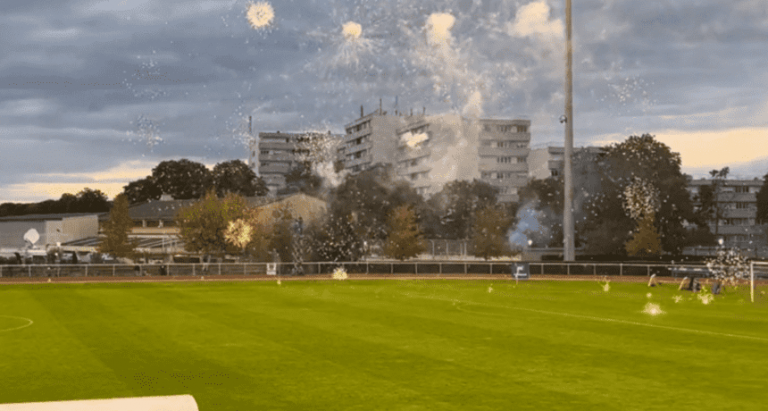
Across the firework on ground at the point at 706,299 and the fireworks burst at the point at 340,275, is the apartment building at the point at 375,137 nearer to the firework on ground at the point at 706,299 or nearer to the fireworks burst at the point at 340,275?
the fireworks burst at the point at 340,275

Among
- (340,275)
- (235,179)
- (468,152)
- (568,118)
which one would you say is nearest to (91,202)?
(235,179)

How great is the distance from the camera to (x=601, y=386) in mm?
13844

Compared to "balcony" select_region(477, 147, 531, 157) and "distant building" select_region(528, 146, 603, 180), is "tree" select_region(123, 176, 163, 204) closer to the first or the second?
"balcony" select_region(477, 147, 531, 157)

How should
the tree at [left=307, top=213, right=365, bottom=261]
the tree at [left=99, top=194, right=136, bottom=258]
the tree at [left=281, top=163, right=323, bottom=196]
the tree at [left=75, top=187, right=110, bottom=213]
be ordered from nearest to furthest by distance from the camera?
the tree at [left=307, top=213, right=365, bottom=261] < the tree at [left=99, top=194, right=136, bottom=258] < the tree at [left=75, top=187, right=110, bottom=213] < the tree at [left=281, top=163, right=323, bottom=196]

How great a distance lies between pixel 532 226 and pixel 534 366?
317 ft

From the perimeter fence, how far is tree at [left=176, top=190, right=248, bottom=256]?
1574 centimetres

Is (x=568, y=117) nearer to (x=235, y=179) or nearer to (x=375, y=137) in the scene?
(x=235, y=179)

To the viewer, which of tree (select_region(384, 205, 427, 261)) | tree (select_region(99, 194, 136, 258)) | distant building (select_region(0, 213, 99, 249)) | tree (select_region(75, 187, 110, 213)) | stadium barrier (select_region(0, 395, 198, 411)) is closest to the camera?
stadium barrier (select_region(0, 395, 198, 411))

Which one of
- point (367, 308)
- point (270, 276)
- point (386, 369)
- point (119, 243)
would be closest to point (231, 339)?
point (386, 369)

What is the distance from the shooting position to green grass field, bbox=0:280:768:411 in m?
13.1

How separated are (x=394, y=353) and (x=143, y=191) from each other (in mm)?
123761

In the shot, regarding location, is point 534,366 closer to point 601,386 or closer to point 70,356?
point 601,386

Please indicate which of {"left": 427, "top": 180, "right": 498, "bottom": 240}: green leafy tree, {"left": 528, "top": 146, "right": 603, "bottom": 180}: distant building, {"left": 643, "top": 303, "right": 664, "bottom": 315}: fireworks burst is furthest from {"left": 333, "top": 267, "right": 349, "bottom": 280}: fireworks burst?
Answer: {"left": 528, "top": 146, "right": 603, "bottom": 180}: distant building

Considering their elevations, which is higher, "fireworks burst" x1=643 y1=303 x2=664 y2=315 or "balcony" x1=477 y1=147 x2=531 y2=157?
"balcony" x1=477 y1=147 x2=531 y2=157
